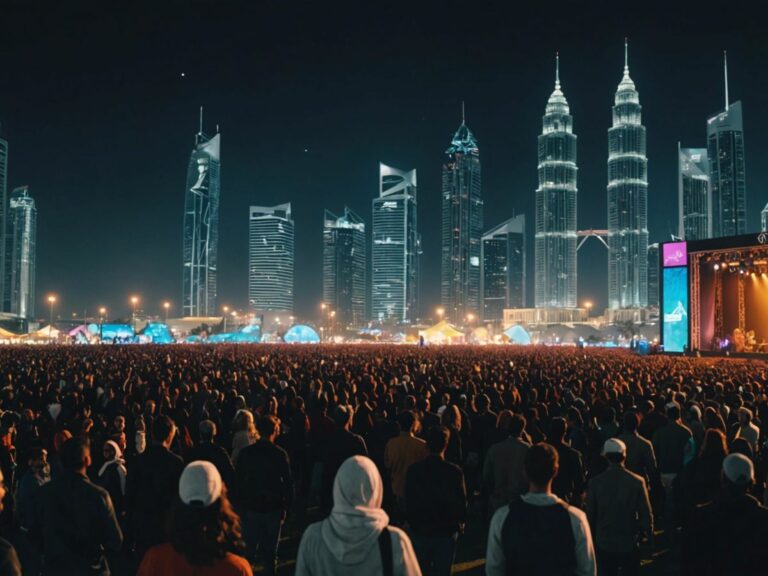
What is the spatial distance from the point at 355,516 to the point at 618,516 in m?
3.05

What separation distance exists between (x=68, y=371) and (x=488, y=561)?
20.0 metres

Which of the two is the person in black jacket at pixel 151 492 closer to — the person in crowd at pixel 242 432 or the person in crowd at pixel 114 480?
the person in crowd at pixel 114 480

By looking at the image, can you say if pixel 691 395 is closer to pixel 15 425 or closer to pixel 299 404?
pixel 299 404

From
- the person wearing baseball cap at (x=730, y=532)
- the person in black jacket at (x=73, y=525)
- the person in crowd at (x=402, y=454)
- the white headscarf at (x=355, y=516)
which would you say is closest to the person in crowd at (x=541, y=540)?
the person wearing baseball cap at (x=730, y=532)

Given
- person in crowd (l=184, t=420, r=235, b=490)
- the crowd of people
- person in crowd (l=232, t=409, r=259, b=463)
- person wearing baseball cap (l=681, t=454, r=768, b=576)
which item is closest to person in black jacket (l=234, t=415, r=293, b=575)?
the crowd of people

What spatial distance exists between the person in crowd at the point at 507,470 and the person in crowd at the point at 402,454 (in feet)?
2.25

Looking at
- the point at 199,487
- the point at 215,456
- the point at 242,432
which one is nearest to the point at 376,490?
the point at 199,487

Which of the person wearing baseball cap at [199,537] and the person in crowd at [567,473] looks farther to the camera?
the person in crowd at [567,473]

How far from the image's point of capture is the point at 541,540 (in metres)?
3.43

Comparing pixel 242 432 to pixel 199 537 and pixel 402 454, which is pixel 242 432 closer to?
pixel 402 454

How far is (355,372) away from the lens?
2094cm

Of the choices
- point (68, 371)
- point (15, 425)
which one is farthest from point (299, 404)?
point (68, 371)

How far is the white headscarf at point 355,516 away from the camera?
2.95 m

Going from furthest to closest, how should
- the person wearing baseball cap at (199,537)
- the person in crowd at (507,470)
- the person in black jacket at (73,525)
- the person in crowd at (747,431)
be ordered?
1. the person in crowd at (747,431)
2. the person in crowd at (507,470)
3. the person in black jacket at (73,525)
4. the person wearing baseball cap at (199,537)
